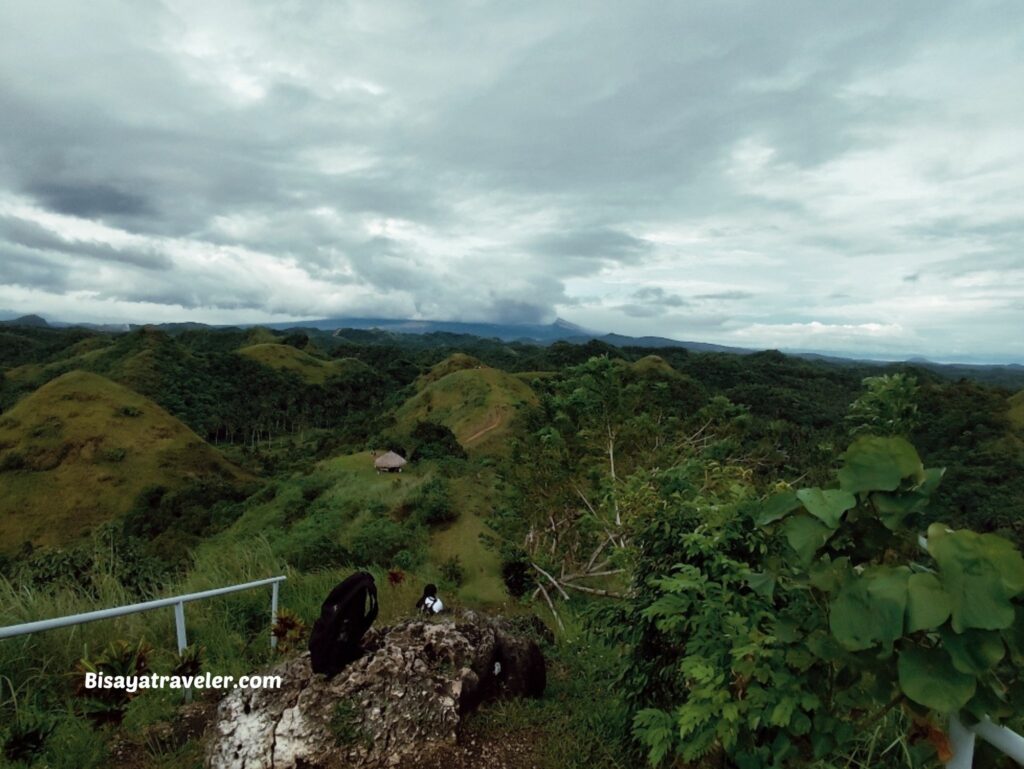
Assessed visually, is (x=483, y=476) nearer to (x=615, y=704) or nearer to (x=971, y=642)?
(x=615, y=704)

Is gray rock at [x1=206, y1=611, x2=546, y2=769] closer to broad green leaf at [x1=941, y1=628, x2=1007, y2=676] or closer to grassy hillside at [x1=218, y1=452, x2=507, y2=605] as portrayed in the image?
broad green leaf at [x1=941, y1=628, x2=1007, y2=676]

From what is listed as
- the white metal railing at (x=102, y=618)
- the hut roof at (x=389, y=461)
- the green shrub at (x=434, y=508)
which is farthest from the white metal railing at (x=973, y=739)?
the hut roof at (x=389, y=461)

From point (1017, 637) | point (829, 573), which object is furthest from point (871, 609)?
point (1017, 637)

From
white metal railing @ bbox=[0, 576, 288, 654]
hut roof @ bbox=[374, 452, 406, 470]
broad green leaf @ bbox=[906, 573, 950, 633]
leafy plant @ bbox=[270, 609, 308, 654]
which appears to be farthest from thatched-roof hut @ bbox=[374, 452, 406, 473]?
broad green leaf @ bbox=[906, 573, 950, 633]

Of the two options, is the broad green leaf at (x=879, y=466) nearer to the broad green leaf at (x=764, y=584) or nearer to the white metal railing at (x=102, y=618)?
the broad green leaf at (x=764, y=584)

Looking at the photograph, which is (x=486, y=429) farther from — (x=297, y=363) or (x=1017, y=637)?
(x=297, y=363)
